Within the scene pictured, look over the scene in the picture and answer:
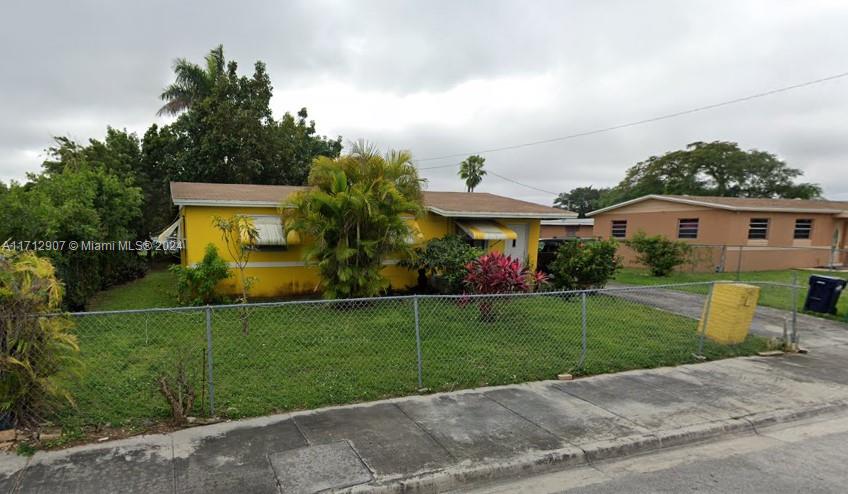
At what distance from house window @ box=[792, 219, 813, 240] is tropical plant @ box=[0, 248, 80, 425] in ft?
95.3

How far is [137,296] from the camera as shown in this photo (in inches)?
460

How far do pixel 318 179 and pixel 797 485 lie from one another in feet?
30.3

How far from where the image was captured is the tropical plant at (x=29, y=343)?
382 centimetres

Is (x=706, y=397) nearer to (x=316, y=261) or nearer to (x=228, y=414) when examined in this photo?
(x=228, y=414)

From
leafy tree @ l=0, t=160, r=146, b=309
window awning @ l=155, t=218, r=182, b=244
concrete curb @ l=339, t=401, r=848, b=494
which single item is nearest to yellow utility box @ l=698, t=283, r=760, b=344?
concrete curb @ l=339, t=401, r=848, b=494

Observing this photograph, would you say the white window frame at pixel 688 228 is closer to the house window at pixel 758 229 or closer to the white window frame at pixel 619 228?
the house window at pixel 758 229

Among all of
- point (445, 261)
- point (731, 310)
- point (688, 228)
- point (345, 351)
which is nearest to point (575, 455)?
point (345, 351)

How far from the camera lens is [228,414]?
4504 mm

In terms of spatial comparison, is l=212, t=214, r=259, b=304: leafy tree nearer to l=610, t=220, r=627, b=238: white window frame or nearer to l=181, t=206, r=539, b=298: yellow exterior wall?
l=181, t=206, r=539, b=298: yellow exterior wall

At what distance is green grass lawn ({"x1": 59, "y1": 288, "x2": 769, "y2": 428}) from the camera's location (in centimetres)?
491

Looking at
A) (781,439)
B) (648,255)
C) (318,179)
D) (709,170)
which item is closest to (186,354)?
(318,179)

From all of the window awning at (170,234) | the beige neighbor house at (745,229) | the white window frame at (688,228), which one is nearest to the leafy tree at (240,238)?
the window awning at (170,234)

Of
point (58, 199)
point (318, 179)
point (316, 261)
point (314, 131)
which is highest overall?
point (314, 131)

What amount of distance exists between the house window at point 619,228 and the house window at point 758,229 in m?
6.03
